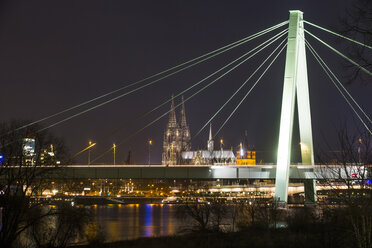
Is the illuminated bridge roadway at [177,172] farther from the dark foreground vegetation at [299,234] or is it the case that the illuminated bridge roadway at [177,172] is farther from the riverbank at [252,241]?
the riverbank at [252,241]

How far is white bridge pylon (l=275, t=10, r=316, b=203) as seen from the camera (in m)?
41.9

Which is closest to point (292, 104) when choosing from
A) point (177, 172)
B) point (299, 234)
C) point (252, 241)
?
point (299, 234)

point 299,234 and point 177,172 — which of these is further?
point 177,172

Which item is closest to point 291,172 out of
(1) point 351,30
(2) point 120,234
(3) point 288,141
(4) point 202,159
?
(3) point 288,141

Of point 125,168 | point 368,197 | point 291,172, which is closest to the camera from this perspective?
point 368,197

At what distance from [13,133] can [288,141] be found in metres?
20.6

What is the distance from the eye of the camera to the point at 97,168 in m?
64.6

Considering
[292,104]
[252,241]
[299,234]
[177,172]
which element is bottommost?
[252,241]

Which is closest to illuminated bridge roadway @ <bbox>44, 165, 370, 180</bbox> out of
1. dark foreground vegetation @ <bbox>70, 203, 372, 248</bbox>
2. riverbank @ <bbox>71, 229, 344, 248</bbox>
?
dark foreground vegetation @ <bbox>70, 203, 372, 248</bbox>

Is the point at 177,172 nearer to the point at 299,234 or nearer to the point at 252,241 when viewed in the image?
the point at 252,241

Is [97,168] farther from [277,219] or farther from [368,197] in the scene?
[368,197]

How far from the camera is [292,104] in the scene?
138 ft

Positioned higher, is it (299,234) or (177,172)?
(177,172)

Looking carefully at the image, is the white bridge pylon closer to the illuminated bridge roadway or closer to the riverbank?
the riverbank
